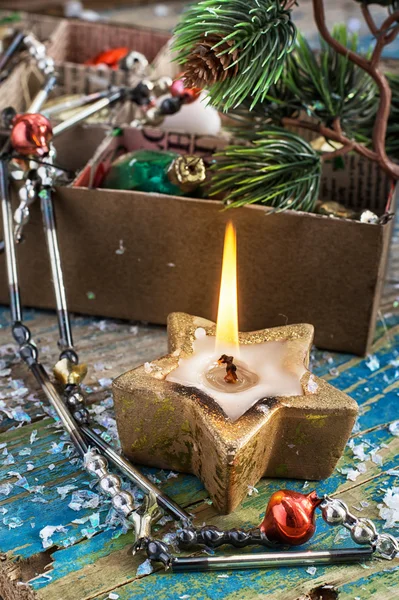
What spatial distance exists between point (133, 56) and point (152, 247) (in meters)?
0.33

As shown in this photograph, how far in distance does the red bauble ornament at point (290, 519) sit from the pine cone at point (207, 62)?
0.94ft

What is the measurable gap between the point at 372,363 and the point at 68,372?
0.87 ft

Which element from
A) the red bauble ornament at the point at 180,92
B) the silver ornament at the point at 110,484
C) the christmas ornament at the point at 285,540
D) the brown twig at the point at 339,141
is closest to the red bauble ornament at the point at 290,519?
the christmas ornament at the point at 285,540

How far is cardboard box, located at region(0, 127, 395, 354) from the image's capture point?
0.72m

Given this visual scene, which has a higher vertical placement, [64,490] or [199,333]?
[199,333]

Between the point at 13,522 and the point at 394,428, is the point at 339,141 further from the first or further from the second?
the point at 13,522

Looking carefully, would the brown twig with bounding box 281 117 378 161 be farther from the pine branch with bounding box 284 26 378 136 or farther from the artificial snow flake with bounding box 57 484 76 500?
the artificial snow flake with bounding box 57 484 76 500

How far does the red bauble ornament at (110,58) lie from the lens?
3.44 ft

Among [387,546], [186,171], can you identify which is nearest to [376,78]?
[186,171]

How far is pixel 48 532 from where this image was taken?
0.56m

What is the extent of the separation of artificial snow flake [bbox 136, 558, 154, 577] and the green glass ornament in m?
0.33

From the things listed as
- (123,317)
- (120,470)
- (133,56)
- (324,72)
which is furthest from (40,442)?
(133,56)

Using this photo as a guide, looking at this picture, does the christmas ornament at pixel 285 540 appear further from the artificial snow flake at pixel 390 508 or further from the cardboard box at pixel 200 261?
the cardboard box at pixel 200 261

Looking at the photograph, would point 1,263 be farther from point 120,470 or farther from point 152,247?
point 120,470
